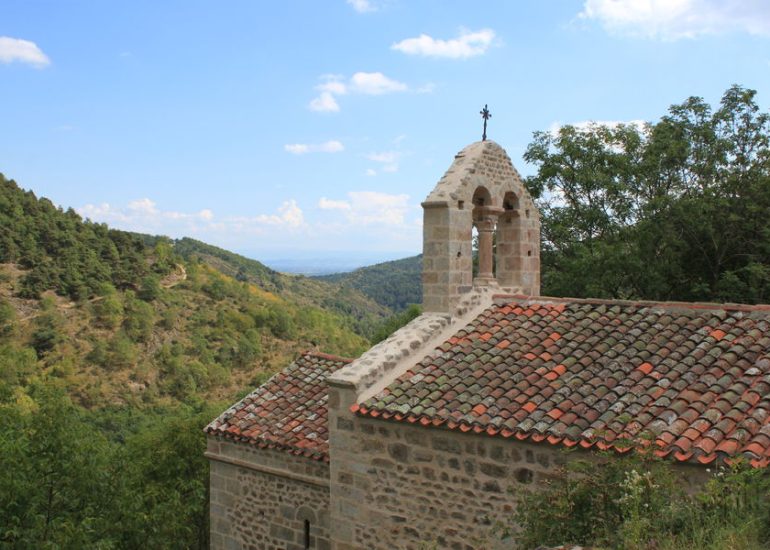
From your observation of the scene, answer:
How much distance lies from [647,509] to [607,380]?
6.56 ft

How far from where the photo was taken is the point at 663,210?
1797 centimetres

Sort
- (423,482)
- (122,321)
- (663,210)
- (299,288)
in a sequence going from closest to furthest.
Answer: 1. (423,482)
2. (663,210)
3. (122,321)
4. (299,288)

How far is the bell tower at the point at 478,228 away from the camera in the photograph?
8750 mm

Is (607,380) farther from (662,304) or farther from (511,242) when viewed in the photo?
(511,242)

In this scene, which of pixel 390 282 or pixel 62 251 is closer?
pixel 62 251

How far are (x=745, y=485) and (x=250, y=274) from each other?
7127 centimetres

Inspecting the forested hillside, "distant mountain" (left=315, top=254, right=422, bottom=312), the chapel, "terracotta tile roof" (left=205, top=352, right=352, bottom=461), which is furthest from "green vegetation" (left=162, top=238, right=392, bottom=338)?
the chapel

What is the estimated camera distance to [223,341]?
41.6 metres

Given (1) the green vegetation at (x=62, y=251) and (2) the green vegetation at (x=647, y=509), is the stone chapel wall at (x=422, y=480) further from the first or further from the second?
(1) the green vegetation at (x=62, y=251)

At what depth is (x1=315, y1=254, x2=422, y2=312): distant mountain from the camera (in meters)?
90.5

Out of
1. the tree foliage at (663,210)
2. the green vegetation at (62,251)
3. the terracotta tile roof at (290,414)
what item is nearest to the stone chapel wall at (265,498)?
the terracotta tile roof at (290,414)

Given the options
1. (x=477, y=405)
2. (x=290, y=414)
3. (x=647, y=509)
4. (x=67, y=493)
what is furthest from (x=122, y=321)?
(x=647, y=509)

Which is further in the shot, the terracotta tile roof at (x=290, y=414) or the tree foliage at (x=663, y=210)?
the tree foliage at (x=663, y=210)

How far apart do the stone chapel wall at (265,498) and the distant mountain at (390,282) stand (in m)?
70.5
